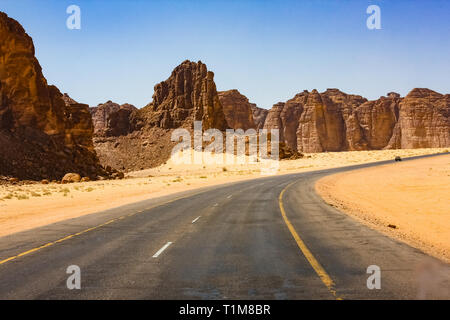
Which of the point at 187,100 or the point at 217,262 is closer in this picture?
the point at 217,262

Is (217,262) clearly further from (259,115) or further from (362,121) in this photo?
(259,115)

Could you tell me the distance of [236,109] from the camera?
6043 inches

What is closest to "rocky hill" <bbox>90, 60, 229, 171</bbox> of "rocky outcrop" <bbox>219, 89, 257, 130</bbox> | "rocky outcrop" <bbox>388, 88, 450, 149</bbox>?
"rocky outcrop" <bbox>219, 89, 257, 130</bbox>

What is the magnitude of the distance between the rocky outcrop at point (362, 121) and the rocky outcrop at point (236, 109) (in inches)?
605

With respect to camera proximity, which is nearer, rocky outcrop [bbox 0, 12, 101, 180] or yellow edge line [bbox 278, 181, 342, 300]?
yellow edge line [bbox 278, 181, 342, 300]

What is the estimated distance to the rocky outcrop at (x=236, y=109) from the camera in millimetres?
152750

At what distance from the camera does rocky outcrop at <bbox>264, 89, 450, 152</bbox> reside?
137 m

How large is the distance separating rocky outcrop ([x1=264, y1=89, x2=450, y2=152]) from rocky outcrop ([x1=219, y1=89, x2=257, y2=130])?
15375mm

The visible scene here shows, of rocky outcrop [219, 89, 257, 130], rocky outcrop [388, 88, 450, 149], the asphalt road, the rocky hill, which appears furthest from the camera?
rocky outcrop [219, 89, 257, 130]

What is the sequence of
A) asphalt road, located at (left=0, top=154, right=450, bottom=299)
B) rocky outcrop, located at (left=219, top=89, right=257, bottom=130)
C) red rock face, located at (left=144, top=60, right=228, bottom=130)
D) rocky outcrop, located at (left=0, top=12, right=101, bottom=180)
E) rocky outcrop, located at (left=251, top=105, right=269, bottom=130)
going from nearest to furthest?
asphalt road, located at (left=0, top=154, right=450, bottom=299) → rocky outcrop, located at (left=0, top=12, right=101, bottom=180) → red rock face, located at (left=144, top=60, right=228, bottom=130) → rocky outcrop, located at (left=219, top=89, right=257, bottom=130) → rocky outcrop, located at (left=251, top=105, right=269, bottom=130)

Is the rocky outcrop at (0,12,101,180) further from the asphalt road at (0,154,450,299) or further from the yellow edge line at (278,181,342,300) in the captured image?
the yellow edge line at (278,181,342,300)

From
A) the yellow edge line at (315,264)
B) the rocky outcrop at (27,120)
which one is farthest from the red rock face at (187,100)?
the yellow edge line at (315,264)

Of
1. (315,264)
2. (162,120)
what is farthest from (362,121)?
(315,264)

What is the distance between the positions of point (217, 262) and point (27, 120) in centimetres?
5341
